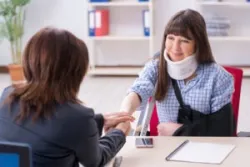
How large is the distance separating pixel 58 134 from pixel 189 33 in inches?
40.7

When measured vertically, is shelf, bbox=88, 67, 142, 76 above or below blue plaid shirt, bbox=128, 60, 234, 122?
below

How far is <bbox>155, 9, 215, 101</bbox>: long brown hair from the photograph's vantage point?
232 cm

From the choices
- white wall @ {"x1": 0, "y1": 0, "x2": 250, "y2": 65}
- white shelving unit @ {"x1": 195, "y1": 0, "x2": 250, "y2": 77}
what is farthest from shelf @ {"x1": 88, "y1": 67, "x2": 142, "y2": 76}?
white shelving unit @ {"x1": 195, "y1": 0, "x2": 250, "y2": 77}

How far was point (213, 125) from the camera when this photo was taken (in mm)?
2312

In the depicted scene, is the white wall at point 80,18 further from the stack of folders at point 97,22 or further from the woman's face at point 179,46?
the woman's face at point 179,46

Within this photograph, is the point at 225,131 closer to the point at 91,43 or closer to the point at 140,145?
the point at 140,145

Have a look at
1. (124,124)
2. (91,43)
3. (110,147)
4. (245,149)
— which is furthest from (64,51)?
(91,43)

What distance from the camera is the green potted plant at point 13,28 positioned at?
19.0ft

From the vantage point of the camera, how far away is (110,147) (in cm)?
180

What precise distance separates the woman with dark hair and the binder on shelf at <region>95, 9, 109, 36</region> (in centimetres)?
457

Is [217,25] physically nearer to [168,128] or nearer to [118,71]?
[118,71]

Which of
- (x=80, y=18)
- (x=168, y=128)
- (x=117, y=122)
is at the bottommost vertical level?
(x=168, y=128)

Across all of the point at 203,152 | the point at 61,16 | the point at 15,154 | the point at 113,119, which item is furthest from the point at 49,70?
the point at 61,16

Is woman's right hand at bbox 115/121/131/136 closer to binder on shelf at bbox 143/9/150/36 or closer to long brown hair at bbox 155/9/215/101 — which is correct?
long brown hair at bbox 155/9/215/101
